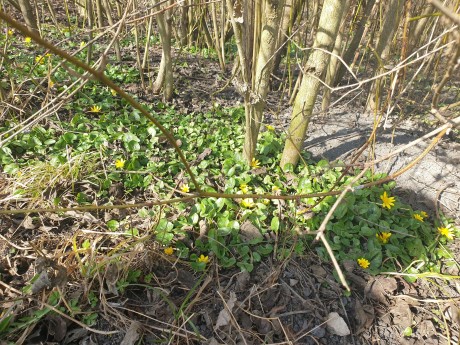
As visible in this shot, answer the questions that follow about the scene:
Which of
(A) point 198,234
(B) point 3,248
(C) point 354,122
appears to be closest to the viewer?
(B) point 3,248

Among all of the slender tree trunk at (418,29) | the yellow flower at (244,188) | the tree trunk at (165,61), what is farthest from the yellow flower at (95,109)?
the slender tree trunk at (418,29)

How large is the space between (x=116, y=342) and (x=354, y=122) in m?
2.56

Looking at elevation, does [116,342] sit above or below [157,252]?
below

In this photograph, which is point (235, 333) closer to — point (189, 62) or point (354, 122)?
point (354, 122)

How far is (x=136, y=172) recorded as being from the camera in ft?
6.44

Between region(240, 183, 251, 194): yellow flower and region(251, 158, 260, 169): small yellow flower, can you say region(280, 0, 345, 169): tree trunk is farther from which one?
region(240, 183, 251, 194): yellow flower

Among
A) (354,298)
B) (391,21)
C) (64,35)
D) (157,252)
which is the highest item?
(391,21)

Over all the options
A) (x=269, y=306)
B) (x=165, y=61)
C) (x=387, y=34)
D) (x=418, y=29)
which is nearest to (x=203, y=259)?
(x=269, y=306)

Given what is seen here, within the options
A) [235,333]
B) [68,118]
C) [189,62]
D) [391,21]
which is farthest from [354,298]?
[189,62]

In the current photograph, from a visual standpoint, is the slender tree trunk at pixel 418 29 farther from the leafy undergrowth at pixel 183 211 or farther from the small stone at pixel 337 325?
the small stone at pixel 337 325

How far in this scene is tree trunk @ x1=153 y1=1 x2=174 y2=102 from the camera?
95.3 inches

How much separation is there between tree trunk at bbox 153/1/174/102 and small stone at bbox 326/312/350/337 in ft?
7.11

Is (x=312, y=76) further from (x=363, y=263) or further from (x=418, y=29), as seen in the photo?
(x=418, y=29)

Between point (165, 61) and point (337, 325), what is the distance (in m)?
2.26
